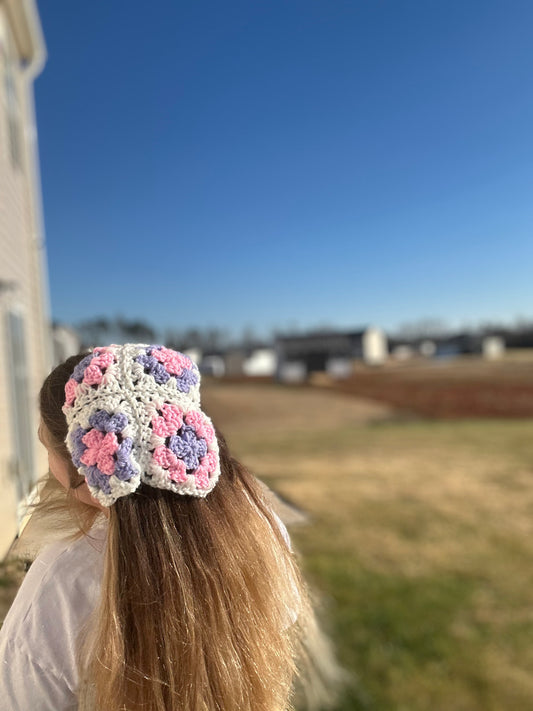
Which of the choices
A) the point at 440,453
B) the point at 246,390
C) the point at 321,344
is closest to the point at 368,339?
the point at 321,344

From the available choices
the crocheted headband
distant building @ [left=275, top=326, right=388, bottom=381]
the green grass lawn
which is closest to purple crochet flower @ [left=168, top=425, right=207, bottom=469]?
the crocheted headband

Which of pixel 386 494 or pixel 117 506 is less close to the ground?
pixel 117 506

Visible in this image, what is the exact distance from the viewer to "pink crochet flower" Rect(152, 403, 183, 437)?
100cm

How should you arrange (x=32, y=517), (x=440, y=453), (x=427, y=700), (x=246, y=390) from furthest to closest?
(x=246, y=390) → (x=440, y=453) → (x=427, y=700) → (x=32, y=517)

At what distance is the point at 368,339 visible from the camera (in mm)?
60719

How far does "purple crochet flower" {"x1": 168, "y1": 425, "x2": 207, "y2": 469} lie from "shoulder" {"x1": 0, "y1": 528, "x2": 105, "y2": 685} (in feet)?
0.79

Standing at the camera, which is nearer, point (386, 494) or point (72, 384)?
point (72, 384)

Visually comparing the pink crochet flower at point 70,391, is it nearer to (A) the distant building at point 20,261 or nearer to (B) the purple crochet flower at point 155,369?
(B) the purple crochet flower at point 155,369

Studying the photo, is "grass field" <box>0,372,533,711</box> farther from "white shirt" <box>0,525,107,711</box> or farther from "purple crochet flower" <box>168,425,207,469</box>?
"purple crochet flower" <box>168,425,207,469</box>

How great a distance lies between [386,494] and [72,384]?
6.88 metres

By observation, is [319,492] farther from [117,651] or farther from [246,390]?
[246,390]

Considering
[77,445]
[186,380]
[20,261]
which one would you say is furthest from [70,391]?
[20,261]

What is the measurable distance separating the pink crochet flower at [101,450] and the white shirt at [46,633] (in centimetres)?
17

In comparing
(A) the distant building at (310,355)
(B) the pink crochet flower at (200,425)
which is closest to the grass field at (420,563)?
(B) the pink crochet flower at (200,425)
